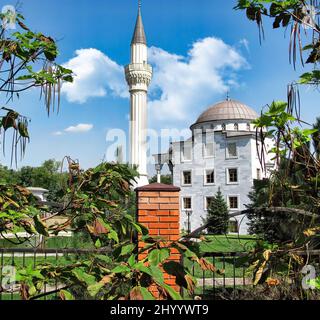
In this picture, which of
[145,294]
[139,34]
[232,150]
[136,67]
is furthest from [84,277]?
[139,34]

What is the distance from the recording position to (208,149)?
88.9 feet

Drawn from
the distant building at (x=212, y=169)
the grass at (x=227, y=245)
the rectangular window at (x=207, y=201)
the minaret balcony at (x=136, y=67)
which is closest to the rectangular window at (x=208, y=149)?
the distant building at (x=212, y=169)

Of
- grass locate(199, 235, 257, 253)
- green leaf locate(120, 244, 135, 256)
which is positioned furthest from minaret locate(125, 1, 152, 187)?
green leaf locate(120, 244, 135, 256)

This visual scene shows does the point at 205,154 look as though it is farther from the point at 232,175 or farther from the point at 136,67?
the point at 136,67

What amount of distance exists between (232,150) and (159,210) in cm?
2329

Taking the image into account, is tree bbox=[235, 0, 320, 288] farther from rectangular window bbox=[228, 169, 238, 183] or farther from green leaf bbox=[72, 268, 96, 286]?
rectangular window bbox=[228, 169, 238, 183]

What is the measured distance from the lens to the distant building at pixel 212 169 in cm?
2525

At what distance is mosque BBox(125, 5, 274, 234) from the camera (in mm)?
25359

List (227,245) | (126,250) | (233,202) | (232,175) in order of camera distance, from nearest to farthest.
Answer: (126,250)
(227,245)
(233,202)
(232,175)

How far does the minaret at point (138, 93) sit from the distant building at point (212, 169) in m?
4.72

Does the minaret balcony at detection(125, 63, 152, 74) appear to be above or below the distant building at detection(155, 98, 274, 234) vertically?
above

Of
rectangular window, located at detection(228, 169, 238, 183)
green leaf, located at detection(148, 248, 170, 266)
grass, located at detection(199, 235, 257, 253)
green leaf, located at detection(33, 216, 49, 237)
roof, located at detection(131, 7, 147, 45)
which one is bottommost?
grass, located at detection(199, 235, 257, 253)
